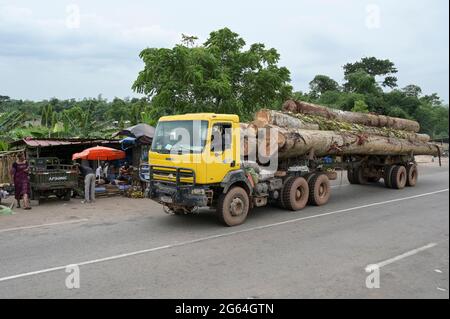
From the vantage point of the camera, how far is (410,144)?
16047 millimetres

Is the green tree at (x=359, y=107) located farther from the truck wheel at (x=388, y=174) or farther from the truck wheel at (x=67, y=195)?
the truck wheel at (x=67, y=195)

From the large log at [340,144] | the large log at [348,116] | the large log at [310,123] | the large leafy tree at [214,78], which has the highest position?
the large leafy tree at [214,78]

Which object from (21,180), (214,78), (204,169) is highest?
(214,78)

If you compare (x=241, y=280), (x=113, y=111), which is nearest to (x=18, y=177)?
(x=241, y=280)

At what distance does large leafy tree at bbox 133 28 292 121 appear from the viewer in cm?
1512

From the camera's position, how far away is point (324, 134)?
39.0ft

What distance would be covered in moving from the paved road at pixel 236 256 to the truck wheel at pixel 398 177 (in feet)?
17.9

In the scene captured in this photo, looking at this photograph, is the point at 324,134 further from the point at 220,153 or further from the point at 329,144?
the point at 220,153

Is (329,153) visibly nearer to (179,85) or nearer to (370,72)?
(179,85)

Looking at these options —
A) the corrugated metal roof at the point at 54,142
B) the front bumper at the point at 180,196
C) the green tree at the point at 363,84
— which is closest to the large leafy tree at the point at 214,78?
the corrugated metal roof at the point at 54,142

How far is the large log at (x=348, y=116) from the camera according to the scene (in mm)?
12727

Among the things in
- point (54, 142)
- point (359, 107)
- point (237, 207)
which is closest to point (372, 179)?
point (237, 207)

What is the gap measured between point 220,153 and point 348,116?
7530mm

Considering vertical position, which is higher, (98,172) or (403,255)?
(98,172)
